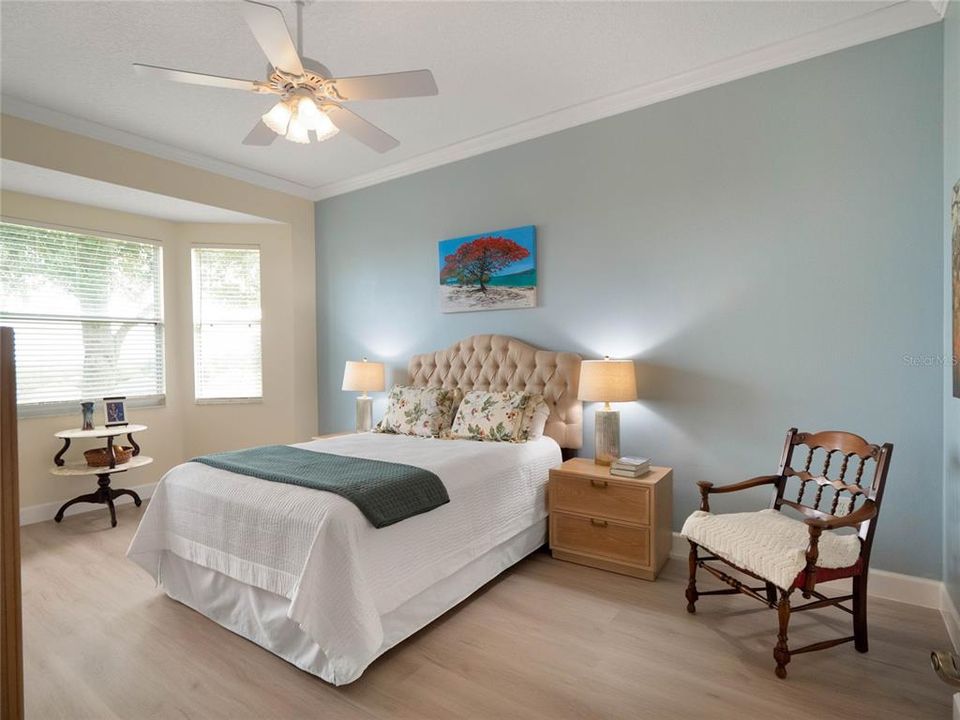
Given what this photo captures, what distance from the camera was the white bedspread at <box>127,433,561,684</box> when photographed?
6.45ft

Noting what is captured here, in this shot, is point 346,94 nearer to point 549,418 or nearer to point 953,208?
point 549,418

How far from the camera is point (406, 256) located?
15.1 ft

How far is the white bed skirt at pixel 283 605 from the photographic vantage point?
6.98ft

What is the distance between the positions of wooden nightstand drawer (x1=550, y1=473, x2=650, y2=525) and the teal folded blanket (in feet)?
3.12

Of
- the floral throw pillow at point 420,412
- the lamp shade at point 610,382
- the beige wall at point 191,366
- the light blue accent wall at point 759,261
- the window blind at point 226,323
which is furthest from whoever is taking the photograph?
the window blind at point 226,323

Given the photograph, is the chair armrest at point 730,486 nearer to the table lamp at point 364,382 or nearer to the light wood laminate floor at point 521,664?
the light wood laminate floor at point 521,664

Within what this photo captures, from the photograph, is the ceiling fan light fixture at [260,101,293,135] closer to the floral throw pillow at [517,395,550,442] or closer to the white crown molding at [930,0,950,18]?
the floral throw pillow at [517,395,550,442]

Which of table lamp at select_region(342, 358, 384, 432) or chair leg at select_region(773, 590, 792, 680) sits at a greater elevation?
table lamp at select_region(342, 358, 384, 432)

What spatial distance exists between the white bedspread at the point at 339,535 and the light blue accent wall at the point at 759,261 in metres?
1.16

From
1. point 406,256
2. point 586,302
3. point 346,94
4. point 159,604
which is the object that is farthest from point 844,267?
point 159,604

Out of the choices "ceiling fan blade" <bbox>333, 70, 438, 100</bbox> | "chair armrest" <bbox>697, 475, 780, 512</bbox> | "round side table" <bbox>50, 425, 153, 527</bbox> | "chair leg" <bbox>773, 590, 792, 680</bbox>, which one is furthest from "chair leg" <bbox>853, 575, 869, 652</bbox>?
"round side table" <bbox>50, 425, 153, 527</bbox>

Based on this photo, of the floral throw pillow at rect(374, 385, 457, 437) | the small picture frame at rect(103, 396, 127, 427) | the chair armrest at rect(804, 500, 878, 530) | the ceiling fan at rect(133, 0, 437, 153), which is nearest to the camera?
the chair armrest at rect(804, 500, 878, 530)

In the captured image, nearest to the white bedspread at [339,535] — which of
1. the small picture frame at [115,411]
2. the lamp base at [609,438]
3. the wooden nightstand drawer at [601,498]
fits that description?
the wooden nightstand drawer at [601,498]

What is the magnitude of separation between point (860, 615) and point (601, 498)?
126 centimetres
